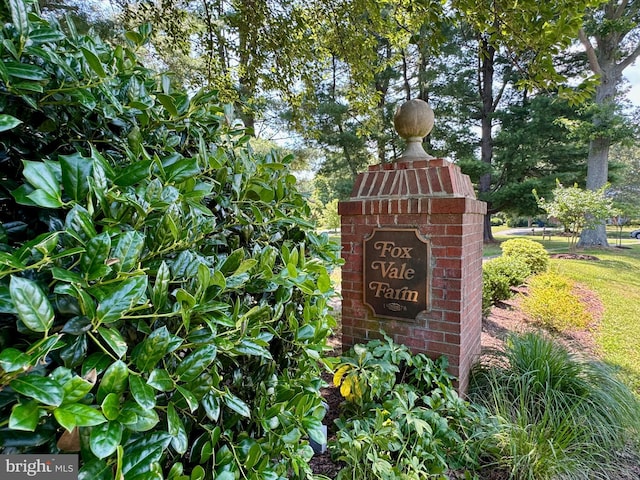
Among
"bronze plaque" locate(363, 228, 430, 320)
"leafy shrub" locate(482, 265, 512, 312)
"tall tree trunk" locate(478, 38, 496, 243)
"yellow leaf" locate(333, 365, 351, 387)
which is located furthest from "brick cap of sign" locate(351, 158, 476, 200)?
"tall tree trunk" locate(478, 38, 496, 243)

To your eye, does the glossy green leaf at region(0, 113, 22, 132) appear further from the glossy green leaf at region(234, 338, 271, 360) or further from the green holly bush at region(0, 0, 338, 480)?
Answer: the glossy green leaf at region(234, 338, 271, 360)

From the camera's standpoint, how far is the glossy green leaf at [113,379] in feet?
1.76

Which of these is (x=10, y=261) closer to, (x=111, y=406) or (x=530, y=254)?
(x=111, y=406)

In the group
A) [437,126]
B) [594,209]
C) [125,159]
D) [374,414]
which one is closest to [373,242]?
[374,414]

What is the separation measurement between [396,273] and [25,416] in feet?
6.86

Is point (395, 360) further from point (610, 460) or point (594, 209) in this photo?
point (594, 209)

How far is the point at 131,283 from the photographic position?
0.56 metres

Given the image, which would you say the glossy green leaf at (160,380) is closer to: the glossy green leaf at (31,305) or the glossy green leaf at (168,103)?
the glossy green leaf at (31,305)

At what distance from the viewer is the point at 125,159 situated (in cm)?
81

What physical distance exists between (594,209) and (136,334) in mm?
12720

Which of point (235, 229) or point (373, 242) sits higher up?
point (235, 229)

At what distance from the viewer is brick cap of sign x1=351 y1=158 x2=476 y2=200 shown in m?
2.14

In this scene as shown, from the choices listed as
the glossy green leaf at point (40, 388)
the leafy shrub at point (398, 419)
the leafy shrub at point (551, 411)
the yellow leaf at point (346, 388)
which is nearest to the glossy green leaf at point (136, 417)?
the glossy green leaf at point (40, 388)

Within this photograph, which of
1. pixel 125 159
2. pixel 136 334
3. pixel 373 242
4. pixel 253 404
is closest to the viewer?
pixel 136 334
